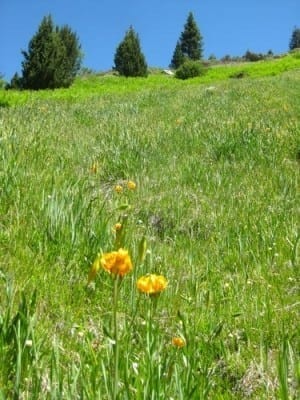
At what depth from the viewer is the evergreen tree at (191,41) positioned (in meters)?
97.8

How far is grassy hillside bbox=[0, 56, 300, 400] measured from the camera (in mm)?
1733

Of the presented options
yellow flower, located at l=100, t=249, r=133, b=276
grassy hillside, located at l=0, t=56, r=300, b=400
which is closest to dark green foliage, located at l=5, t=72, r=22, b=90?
grassy hillside, located at l=0, t=56, r=300, b=400

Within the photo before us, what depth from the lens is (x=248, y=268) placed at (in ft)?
11.0

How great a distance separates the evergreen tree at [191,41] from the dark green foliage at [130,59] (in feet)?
128

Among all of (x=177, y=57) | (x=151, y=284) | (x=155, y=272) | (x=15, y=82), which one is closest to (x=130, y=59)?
(x=15, y=82)

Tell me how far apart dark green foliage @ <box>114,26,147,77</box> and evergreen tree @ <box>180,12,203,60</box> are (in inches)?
1533

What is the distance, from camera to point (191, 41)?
98.1 metres

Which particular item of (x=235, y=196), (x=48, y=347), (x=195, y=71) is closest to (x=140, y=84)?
(x=195, y=71)

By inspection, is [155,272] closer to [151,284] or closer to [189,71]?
[151,284]

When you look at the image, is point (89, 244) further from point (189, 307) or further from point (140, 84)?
point (140, 84)

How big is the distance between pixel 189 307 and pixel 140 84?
3950 centimetres

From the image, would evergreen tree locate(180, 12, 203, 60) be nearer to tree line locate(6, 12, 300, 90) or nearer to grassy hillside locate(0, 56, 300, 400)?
tree line locate(6, 12, 300, 90)

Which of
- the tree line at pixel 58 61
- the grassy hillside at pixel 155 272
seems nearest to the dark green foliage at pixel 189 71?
the tree line at pixel 58 61

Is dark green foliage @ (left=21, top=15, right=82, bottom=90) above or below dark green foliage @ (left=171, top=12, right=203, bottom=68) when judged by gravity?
below
